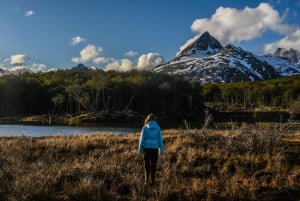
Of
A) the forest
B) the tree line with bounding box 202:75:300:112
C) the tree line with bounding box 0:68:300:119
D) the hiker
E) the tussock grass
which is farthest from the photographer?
the tree line with bounding box 202:75:300:112

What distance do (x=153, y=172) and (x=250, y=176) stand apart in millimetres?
3620

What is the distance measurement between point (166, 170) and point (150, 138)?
1.70 meters

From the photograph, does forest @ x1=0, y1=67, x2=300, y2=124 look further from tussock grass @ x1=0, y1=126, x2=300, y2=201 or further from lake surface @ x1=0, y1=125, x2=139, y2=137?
tussock grass @ x1=0, y1=126, x2=300, y2=201

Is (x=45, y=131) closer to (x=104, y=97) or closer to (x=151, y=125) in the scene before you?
(x=151, y=125)

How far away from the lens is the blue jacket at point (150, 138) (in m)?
13.8

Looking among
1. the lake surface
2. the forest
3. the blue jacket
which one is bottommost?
the lake surface

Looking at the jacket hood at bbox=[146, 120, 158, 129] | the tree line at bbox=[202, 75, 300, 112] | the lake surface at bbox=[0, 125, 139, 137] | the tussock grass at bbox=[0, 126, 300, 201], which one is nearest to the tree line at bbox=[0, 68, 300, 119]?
the tree line at bbox=[202, 75, 300, 112]

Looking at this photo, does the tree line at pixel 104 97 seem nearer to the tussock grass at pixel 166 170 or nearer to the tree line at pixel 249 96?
the tree line at pixel 249 96

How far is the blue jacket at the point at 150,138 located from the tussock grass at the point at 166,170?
1054 mm

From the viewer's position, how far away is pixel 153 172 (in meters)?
13.7

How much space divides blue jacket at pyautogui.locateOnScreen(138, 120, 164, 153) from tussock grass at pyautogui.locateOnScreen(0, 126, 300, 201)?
3.46 feet

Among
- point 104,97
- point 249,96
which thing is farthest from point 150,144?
point 249,96

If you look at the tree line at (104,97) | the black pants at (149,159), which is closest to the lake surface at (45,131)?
the black pants at (149,159)

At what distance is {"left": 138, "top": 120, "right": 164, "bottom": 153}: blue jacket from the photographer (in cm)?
1378
